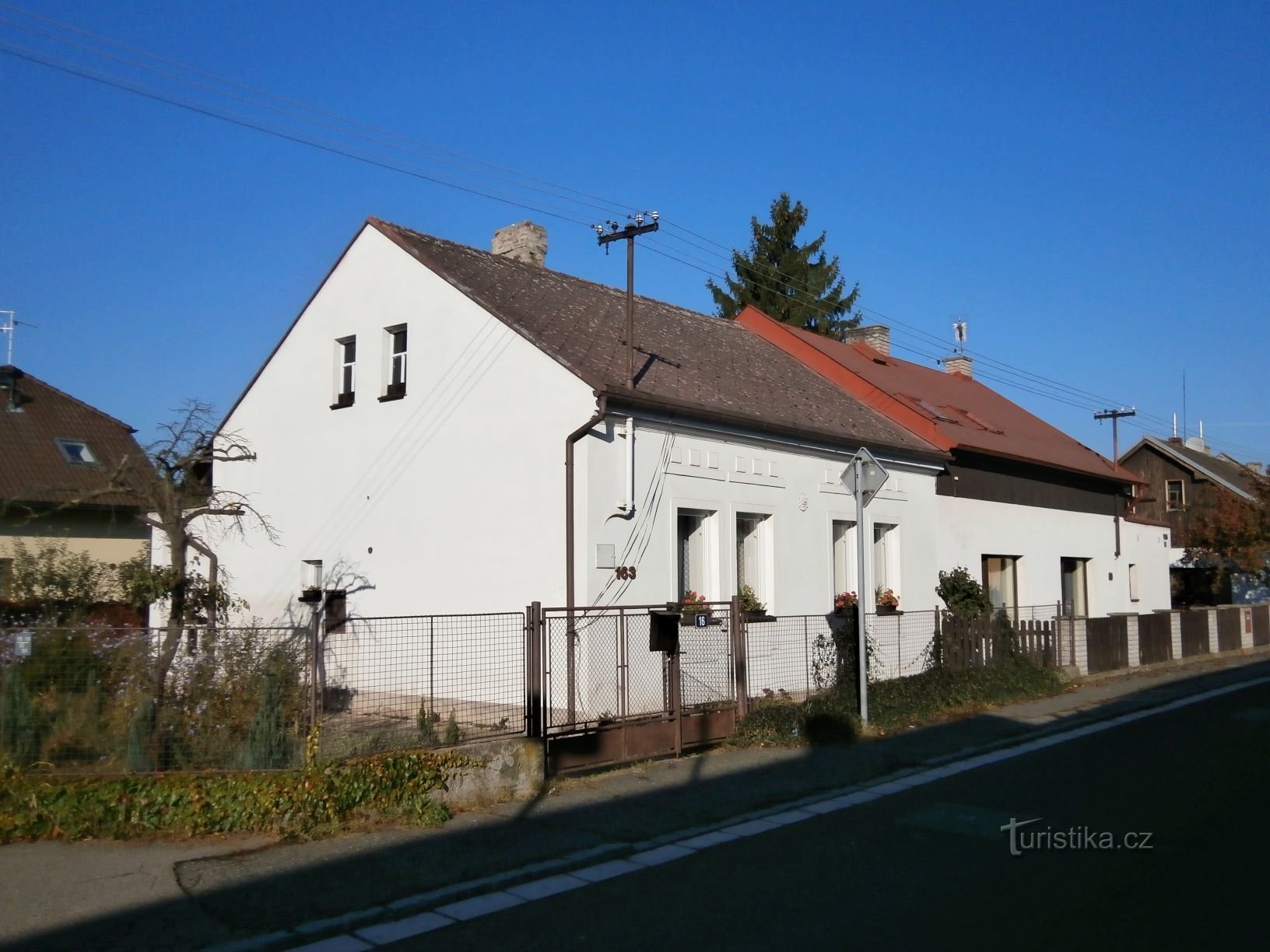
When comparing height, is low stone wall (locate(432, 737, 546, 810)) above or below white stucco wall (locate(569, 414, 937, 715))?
below

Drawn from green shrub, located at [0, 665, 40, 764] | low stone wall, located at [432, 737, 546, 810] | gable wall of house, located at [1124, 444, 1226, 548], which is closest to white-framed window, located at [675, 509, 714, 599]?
low stone wall, located at [432, 737, 546, 810]

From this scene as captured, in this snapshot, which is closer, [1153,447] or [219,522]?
[219,522]

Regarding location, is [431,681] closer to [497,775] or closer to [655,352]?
[497,775]

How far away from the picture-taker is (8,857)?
25.4 ft

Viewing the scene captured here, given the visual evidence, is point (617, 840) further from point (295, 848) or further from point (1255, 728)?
point (1255, 728)

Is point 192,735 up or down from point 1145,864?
up

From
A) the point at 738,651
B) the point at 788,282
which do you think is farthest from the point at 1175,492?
the point at 738,651

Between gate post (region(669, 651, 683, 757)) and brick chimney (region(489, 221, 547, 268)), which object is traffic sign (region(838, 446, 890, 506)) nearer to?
gate post (region(669, 651, 683, 757))

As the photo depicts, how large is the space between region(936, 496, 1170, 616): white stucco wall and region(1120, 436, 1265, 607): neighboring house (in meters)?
10.8

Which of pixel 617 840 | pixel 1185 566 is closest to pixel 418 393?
pixel 617 840

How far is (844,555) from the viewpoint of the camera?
18734 mm

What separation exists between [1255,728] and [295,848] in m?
12.5

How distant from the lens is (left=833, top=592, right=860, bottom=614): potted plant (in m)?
17.6

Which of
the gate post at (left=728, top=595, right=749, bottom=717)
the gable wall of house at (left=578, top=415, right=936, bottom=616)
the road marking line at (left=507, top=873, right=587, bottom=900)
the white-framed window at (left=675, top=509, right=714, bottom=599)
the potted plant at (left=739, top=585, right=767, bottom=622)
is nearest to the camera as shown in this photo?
the road marking line at (left=507, top=873, right=587, bottom=900)
